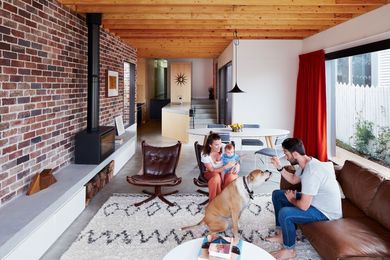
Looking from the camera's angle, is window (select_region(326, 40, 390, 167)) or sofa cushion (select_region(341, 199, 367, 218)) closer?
sofa cushion (select_region(341, 199, 367, 218))

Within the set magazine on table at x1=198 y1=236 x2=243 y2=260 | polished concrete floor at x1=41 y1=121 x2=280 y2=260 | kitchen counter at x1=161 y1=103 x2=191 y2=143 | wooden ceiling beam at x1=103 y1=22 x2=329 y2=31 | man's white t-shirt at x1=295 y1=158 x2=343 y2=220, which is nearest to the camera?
magazine on table at x1=198 y1=236 x2=243 y2=260

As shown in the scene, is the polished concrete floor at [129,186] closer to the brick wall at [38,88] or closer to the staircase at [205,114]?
the brick wall at [38,88]

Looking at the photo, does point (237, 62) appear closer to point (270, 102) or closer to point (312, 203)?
point (270, 102)

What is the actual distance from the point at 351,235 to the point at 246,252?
0.86 meters

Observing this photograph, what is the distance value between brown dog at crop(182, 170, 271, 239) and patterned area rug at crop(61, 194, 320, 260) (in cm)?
36

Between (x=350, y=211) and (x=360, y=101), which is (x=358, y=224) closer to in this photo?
(x=350, y=211)

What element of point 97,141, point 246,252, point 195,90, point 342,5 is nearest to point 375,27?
point 342,5

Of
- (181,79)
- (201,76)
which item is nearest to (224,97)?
(181,79)

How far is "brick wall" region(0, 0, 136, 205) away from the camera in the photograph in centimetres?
284

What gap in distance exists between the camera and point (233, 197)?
2.91 meters

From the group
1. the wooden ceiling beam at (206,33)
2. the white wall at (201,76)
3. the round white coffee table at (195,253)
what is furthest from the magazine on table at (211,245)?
the white wall at (201,76)

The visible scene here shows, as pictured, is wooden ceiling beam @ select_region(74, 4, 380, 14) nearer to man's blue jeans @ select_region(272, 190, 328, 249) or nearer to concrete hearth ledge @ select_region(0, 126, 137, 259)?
concrete hearth ledge @ select_region(0, 126, 137, 259)

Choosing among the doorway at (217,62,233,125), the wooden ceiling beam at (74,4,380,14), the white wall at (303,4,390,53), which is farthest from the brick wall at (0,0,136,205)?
the doorway at (217,62,233,125)

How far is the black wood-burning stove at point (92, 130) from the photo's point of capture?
4.32 metres
